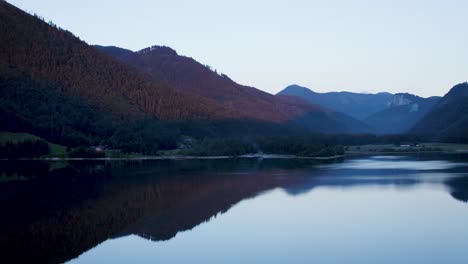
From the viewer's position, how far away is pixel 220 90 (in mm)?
128500

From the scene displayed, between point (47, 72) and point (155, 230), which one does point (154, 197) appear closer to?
point (155, 230)

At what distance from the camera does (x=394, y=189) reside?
3588 centimetres

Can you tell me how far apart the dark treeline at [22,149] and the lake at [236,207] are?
13990 mm

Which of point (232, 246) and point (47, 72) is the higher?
point (47, 72)

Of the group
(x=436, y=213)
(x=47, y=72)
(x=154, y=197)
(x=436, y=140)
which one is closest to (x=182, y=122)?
Result: (x=47, y=72)

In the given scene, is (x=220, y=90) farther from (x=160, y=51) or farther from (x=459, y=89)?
(x=459, y=89)

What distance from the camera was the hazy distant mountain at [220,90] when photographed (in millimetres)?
120312

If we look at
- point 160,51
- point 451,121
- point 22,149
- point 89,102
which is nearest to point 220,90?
point 160,51

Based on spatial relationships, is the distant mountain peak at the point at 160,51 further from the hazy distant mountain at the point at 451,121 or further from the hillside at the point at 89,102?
the hazy distant mountain at the point at 451,121

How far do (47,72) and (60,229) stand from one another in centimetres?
6211

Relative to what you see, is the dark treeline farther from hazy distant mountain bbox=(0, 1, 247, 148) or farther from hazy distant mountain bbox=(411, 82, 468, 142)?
hazy distant mountain bbox=(411, 82, 468, 142)

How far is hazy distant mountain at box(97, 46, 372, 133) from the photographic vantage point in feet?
395

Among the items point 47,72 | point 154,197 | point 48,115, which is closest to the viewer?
point 154,197

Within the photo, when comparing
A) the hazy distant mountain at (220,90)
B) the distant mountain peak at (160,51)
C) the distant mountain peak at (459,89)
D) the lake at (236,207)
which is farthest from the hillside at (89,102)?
the distant mountain peak at (459,89)
